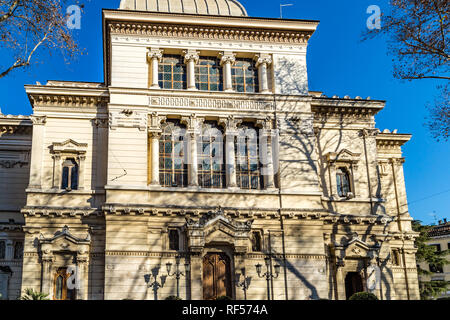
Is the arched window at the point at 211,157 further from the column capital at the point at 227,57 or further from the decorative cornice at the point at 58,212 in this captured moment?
the decorative cornice at the point at 58,212

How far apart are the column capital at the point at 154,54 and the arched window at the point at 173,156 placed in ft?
12.0

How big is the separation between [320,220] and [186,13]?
13695 mm

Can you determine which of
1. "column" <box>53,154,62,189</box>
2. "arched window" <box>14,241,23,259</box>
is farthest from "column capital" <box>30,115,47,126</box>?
"arched window" <box>14,241,23,259</box>

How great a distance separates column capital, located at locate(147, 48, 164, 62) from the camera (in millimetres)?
31172

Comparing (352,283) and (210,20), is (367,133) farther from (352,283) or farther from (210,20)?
(210,20)

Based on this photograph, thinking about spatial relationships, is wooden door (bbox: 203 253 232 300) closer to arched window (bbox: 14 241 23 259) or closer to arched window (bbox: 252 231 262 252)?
arched window (bbox: 252 231 262 252)

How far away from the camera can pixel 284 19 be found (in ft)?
107

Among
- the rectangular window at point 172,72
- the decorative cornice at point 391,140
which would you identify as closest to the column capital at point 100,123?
the rectangular window at point 172,72

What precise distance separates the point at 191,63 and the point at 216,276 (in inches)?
467

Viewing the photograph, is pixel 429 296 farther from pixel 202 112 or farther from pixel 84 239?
pixel 84 239

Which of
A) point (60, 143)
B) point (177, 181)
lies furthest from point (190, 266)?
point (60, 143)

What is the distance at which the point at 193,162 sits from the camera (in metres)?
30.0

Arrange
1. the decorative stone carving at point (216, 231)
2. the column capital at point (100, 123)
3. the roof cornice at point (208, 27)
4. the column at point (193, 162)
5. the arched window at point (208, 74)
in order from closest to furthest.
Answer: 1. the decorative stone carving at point (216, 231)
2. the column at point (193, 162)
3. the column capital at point (100, 123)
4. the roof cornice at point (208, 27)
5. the arched window at point (208, 74)

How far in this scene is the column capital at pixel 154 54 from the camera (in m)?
31.2
